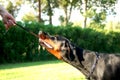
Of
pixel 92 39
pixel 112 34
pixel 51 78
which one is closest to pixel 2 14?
pixel 51 78

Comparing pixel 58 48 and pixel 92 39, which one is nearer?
pixel 58 48

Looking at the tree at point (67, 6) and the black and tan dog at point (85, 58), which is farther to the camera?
the tree at point (67, 6)

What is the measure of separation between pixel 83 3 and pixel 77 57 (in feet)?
128

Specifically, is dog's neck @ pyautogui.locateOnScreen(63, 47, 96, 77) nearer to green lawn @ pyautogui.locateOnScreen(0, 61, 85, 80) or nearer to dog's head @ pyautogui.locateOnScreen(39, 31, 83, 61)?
dog's head @ pyautogui.locateOnScreen(39, 31, 83, 61)

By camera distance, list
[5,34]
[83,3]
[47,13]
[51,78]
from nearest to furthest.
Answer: [51,78] < [5,34] < [83,3] < [47,13]

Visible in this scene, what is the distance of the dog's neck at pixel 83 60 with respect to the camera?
5.72m

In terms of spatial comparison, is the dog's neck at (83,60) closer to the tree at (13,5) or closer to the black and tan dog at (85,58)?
the black and tan dog at (85,58)

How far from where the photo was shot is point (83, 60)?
5762mm

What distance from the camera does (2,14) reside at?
5.67 metres

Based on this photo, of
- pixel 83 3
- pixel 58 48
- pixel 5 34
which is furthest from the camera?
pixel 83 3

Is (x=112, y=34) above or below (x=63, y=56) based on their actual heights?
below

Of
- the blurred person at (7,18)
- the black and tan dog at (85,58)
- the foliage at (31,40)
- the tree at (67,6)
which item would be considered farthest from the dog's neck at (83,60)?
the tree at (67,6)

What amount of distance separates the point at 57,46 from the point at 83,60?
50cm

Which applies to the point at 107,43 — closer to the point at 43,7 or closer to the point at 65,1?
the point at 65,1
